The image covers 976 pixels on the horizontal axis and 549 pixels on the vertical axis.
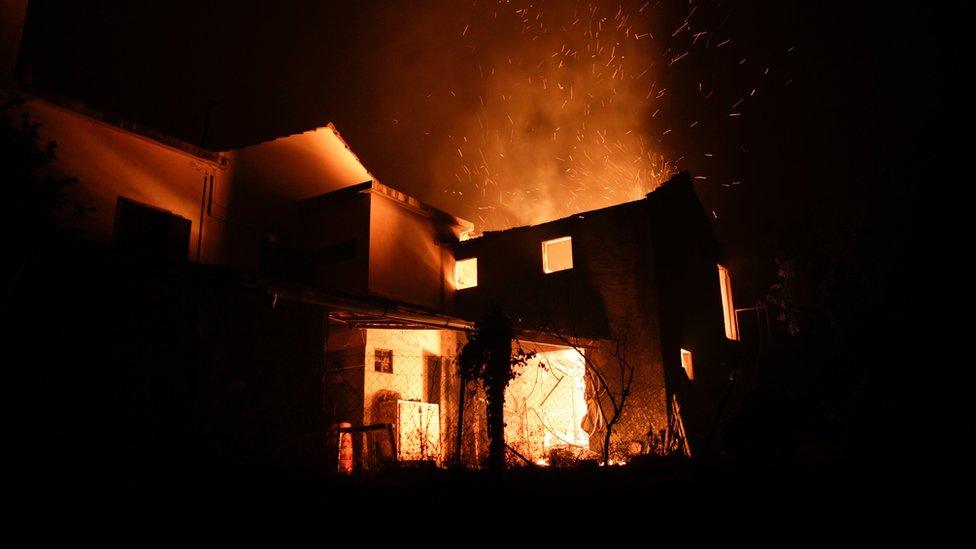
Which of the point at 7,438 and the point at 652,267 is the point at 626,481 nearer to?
the point at 7,438

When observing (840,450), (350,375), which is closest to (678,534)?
(840,450)

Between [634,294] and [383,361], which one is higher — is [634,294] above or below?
above

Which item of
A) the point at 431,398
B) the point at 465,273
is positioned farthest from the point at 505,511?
the point at 465,273

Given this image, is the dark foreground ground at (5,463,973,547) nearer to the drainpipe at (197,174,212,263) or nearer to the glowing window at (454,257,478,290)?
the drainpipe at (197,174,212,263)

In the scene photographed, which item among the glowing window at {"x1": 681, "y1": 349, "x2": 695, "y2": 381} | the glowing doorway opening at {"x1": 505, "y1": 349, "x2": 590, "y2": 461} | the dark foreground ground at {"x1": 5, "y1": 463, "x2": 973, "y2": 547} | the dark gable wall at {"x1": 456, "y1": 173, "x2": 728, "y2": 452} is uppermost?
the dark gable wall at {"x1": 456, "y1": 173, "x2": 728, "y2": 452}

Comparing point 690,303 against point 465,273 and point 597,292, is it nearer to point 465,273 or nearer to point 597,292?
point 597,292

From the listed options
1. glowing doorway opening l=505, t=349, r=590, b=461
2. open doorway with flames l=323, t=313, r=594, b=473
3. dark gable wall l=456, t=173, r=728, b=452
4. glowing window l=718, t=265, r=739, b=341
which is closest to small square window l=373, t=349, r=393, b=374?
open doorway with flames l=323, t=313, r=594, b=473

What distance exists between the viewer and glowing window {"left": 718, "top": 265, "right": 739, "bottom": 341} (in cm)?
1811

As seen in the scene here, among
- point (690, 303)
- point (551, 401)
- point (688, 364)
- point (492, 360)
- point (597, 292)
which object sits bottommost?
point (551, 401)

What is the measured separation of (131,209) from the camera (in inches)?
506

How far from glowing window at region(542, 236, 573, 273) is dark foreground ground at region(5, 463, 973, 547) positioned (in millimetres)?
9537

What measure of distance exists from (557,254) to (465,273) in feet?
9.67

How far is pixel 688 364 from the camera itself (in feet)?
49.8

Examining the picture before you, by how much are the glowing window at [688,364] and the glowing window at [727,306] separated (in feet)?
9.62
